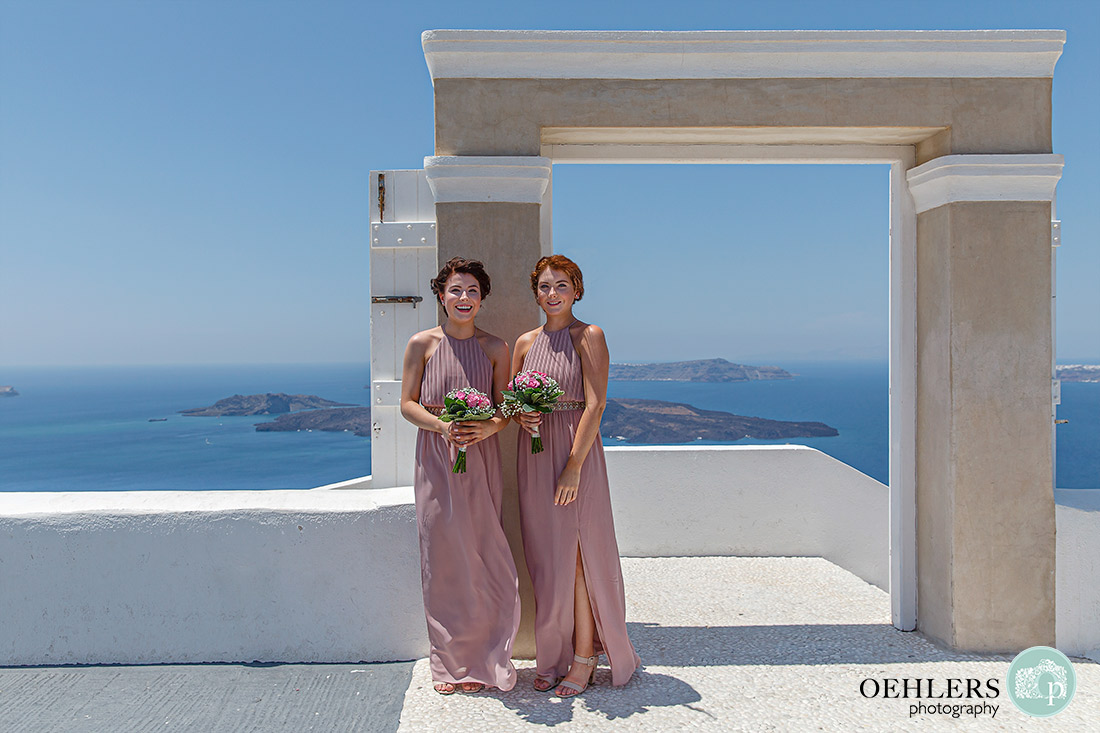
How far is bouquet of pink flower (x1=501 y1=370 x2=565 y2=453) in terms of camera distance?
2785 mm

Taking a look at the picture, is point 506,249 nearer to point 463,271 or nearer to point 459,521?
point 463,271

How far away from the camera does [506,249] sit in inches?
130

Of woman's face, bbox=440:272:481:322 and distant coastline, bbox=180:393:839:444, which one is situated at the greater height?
woman's face, bbox=440:272:481:322

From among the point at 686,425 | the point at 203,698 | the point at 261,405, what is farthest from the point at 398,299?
the point at 261,405

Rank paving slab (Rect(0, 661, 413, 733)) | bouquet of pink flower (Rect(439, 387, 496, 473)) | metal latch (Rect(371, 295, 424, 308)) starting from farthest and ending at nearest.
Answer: metal latch (Rect(371, 295, 424, 308)), bouquet of pink flower (Rect(439, 387, 496, 473)), paving slab (Rect(0, 661, 413, 733))

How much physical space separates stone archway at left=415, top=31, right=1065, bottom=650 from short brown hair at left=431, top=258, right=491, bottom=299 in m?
0.21

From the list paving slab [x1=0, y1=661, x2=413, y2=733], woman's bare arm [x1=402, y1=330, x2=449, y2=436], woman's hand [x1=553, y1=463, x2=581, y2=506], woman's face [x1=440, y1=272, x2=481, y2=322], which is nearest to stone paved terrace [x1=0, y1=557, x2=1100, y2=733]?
paving slab [x1=0, y1=661, x2=413, y2=733]

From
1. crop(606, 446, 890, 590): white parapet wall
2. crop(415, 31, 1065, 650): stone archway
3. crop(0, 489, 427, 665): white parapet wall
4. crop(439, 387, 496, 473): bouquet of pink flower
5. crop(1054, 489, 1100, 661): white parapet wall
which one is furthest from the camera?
crop(606, 446, 890, 590): white parapet wall

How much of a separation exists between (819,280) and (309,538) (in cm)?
3609

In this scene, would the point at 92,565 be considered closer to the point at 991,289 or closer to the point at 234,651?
the point at 234,651

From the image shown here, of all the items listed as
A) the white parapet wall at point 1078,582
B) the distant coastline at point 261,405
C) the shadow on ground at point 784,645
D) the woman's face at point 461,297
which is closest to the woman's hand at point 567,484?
the woman's face at point 461,297

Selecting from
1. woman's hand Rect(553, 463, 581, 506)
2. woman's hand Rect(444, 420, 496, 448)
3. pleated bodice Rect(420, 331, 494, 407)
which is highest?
pleated bodice Rect(420, 331, 494, 407)

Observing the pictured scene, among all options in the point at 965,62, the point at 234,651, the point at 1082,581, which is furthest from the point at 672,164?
the point at 234,651

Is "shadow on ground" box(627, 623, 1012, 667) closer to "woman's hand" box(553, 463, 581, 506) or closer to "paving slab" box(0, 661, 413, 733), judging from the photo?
"woman's hand" box(553, 463, 581, 506)
